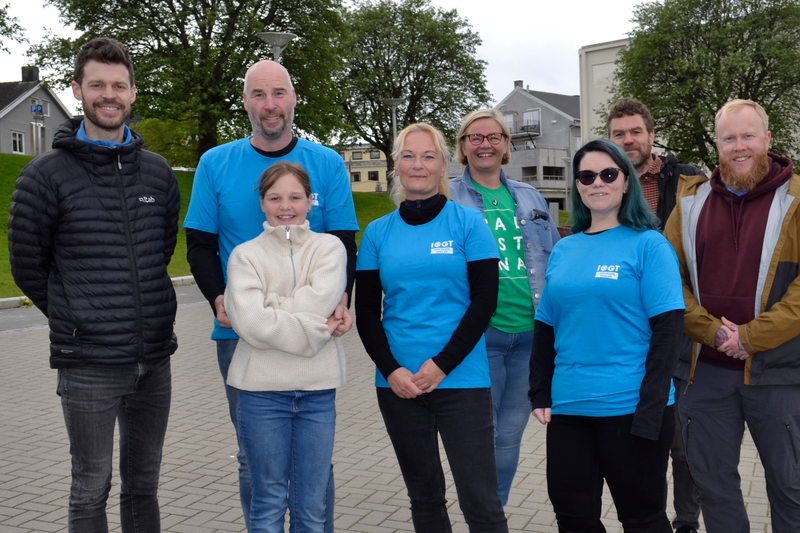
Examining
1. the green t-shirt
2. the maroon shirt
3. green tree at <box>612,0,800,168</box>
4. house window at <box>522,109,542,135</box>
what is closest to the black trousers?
the maroon shirt

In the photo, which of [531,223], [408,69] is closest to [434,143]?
[531,223]

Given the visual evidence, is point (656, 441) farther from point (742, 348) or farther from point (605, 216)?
point (605, 216)

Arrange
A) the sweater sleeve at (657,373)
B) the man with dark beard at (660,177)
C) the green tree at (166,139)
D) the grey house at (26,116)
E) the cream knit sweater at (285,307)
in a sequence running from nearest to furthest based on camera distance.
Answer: the sweater sleeve at (657,373), the cream knit sweater at (285,307), the man with dark beard at (660,177), the green tree at (166,139), the grey house at (26,116)

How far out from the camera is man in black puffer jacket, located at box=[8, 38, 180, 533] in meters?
3.27

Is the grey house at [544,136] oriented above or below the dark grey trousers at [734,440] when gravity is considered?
above

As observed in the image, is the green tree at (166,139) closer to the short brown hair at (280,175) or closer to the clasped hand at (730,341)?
the short brown hair at (280,175)

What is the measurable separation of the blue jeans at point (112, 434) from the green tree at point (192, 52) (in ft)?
92.8

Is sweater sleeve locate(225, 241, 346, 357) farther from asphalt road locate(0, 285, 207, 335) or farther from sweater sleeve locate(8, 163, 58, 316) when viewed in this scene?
asphalt road locate(0, 285, 207, 335)

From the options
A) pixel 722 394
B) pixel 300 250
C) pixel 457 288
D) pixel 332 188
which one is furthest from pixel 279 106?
pixel 722 394

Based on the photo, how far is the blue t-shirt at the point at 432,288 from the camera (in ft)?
10.9

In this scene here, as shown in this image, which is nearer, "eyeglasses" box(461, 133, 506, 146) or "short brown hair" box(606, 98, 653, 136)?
"eyeglasses" box(461, 133, 506, 146)

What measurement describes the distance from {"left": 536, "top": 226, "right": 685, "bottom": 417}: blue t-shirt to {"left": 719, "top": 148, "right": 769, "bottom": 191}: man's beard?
0.64 meters

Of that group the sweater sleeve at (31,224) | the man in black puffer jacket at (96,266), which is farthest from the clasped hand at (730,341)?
the sweater sleeve at (31,224)

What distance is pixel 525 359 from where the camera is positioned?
4035 millimetres
